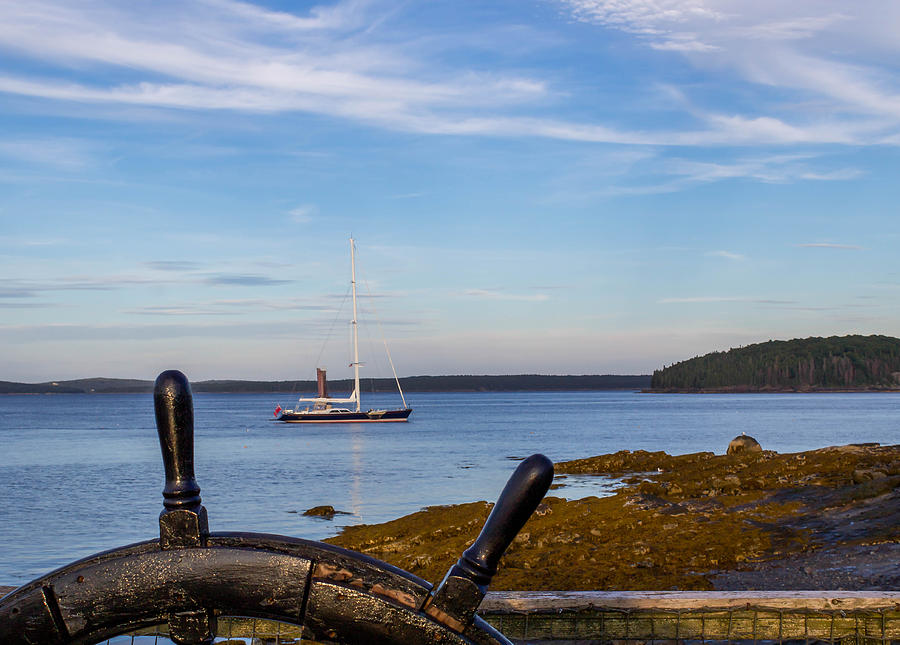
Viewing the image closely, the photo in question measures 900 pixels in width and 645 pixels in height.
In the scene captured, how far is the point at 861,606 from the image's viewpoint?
3676 millimetres

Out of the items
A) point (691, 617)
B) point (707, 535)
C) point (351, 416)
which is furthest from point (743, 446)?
Result: point (351, 416)

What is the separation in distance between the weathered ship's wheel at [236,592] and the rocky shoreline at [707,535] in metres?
8.47

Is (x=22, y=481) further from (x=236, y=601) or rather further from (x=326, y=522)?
(x=236, y=601)

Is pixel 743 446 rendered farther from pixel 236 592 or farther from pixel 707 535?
pixel 236 592

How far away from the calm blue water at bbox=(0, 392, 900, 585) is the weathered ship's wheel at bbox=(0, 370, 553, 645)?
16906 millimetres

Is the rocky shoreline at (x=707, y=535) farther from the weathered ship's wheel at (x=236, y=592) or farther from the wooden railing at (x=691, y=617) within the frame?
the weathered ship's wheel at (x=236, y=592)

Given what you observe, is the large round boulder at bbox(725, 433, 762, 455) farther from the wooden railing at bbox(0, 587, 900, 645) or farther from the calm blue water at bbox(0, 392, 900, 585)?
the wooden railing at bbox(0, 587, 900, 645)

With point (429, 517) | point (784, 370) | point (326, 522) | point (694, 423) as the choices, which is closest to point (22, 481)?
point (326, 522)

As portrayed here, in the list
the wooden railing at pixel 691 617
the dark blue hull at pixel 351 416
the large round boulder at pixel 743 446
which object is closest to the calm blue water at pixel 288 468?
the dark blue hull at pixel 351 416

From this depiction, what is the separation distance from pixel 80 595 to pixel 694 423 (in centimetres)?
9081

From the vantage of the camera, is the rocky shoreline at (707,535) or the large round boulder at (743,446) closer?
the rocky shoreline at (707,535)

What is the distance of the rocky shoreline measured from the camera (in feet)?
34.4

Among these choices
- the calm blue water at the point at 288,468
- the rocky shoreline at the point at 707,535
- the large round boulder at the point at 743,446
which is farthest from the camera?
the large round boulder at the point at 743,446

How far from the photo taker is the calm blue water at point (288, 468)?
24.6 metres
